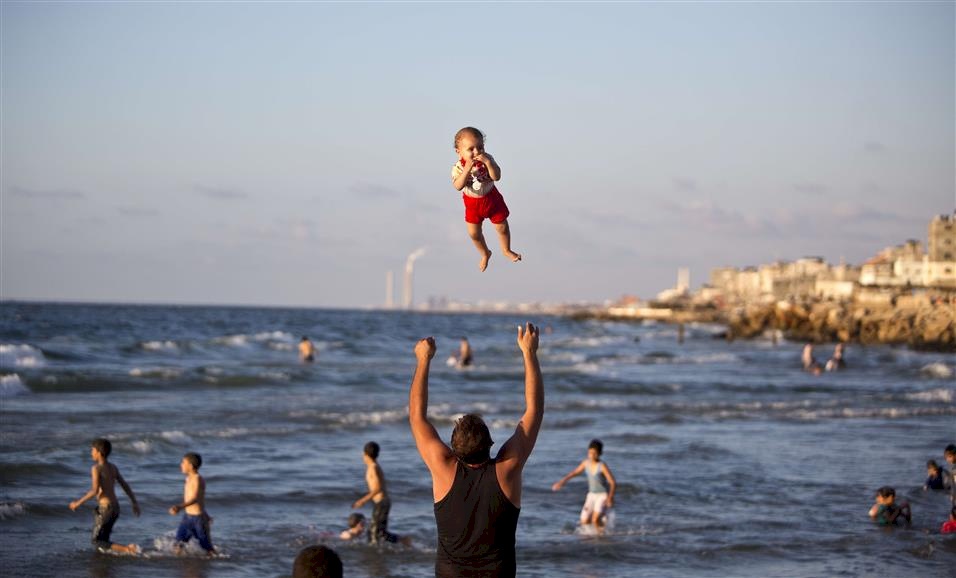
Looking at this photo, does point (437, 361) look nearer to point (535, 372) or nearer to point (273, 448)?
point (273, 448)

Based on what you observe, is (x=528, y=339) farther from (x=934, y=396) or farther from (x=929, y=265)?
(x=929, y=265)

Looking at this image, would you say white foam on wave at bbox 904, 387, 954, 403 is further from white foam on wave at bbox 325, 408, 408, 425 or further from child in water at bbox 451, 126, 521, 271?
child in water at bbox 451, 126, 521, 271

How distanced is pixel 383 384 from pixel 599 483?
2341 cm

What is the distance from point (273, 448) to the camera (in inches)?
832

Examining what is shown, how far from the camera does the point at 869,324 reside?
6750 cm

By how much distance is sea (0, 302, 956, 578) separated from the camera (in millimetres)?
13336

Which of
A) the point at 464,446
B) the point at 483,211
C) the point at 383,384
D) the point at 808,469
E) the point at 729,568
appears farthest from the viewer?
the point at 383,384

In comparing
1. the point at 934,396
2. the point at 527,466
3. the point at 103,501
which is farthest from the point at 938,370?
the point at 103,501

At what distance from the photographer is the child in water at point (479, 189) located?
5941 millimetres

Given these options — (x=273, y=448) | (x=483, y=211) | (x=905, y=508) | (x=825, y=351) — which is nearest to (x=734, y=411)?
(x=273, y=448)

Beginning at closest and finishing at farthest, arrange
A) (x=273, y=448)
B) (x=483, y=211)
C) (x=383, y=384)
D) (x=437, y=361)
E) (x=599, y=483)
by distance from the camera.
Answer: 1. (x=483, y=211)
2. (x=599, y=483)
3. (x=273, y=448)
4. (x=383, y=384)
5. (x=437, y=361)

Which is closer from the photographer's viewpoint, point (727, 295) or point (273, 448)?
point (273, 448)

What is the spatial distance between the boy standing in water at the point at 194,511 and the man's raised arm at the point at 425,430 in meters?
7.52

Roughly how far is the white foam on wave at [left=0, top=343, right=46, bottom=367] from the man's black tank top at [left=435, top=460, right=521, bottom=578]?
38562mm
